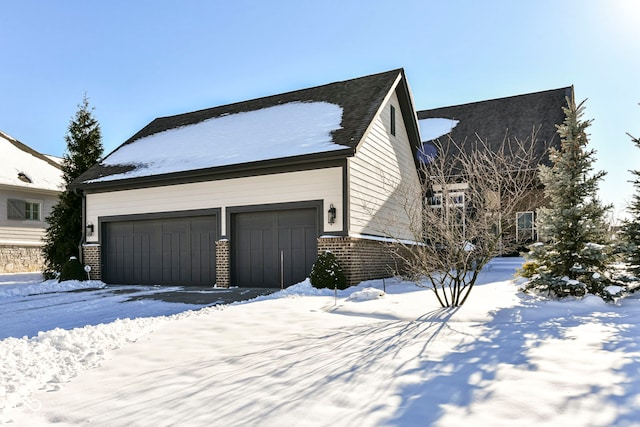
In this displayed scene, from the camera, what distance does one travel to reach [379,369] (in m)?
4.43

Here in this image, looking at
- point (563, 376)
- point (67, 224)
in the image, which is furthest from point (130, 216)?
point (563, 376)

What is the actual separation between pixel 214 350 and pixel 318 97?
12.2 m

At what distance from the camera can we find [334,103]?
15156 mm

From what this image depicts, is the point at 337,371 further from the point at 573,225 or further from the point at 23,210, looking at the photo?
the point at 23,210

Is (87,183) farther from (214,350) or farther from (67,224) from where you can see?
(214,350)

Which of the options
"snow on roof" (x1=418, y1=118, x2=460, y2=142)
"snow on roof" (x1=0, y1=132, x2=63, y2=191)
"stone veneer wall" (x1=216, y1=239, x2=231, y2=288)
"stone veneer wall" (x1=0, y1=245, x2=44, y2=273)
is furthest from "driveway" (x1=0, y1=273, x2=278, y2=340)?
"snow on roof" (x1=418, y1=118, x2=460, y2=142)

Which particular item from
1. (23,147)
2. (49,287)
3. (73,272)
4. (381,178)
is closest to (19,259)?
(23,147)

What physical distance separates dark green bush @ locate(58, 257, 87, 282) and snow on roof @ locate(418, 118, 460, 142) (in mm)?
15744

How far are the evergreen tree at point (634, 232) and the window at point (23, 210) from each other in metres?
24.6

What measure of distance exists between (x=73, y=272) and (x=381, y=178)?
35.6 feet

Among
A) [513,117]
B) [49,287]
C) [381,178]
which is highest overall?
[513,117]

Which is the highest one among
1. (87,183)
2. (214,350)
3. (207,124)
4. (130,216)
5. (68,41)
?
(68,41)

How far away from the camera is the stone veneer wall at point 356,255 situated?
38.5 feet

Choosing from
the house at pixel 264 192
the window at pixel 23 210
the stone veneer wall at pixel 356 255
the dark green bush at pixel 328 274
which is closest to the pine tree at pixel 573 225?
the stone veneer wall at pixel 356 255
